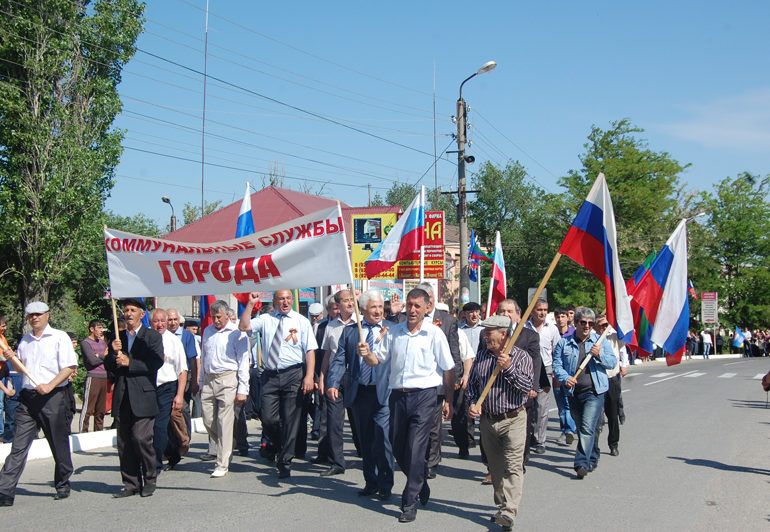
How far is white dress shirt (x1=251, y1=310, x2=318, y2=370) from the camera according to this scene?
365 inches

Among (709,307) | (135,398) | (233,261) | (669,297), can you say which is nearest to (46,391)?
(135,398)

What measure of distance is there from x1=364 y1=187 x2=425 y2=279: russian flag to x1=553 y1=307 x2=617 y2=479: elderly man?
20.5 ft

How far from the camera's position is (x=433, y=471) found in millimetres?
9188

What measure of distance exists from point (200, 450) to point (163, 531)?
491 centimetres

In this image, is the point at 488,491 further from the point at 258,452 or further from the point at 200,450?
the point at 200,450

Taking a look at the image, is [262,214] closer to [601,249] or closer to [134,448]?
[134,448]

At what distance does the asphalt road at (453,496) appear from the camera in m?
7.07

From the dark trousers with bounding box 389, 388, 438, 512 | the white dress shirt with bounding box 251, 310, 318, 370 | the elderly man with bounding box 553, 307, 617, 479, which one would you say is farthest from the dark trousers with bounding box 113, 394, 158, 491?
the elderly man with bounding box 553, 307, 617, 479

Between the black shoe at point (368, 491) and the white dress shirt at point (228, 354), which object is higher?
the white dress shirt at point (228, 354)

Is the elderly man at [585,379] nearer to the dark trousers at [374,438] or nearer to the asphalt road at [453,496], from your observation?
the asphalt road at [453,496]

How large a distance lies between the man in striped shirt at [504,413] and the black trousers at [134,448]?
334 centimetres

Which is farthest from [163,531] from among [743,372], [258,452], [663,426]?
[743,372]

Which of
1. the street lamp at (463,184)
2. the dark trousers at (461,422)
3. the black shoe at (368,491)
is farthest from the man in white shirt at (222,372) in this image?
the street lamp at (463,184)

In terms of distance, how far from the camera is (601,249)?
862 cm
